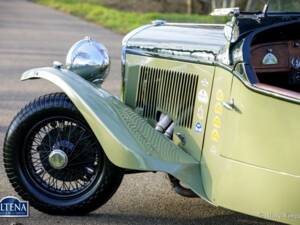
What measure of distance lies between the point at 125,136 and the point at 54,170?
61cm

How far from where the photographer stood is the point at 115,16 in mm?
21609

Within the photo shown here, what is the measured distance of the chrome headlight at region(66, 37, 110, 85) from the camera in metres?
4.96

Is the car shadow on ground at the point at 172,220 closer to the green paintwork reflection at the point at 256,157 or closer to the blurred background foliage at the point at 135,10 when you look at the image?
the green paintwork reflection at the point at 256,157

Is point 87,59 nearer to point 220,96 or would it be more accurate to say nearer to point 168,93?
point 168,93

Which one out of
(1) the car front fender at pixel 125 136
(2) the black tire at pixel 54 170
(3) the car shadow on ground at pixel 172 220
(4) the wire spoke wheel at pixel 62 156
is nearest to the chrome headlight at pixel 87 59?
(1) the car front fender at pixel 125 136

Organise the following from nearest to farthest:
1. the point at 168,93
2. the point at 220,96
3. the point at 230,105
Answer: the point at 230,105, the point at 220,96, the point at 168,93

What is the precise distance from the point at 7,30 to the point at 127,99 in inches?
520

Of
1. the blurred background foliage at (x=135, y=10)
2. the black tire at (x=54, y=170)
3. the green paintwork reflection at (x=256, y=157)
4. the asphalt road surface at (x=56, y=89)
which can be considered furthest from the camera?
the blurred background foliage at (x=135, y=10)

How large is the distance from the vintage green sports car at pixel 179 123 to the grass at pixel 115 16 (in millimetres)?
11115

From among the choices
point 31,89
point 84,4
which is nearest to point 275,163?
point 31,89

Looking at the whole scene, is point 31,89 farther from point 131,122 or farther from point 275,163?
point 275,163

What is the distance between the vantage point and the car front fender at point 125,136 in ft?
14.2

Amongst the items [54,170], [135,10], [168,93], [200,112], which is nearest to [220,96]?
[200,112]

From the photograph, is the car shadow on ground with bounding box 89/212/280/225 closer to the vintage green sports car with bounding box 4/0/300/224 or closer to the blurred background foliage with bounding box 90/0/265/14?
the vintage green sports car with bounding box 4/0/300/224
